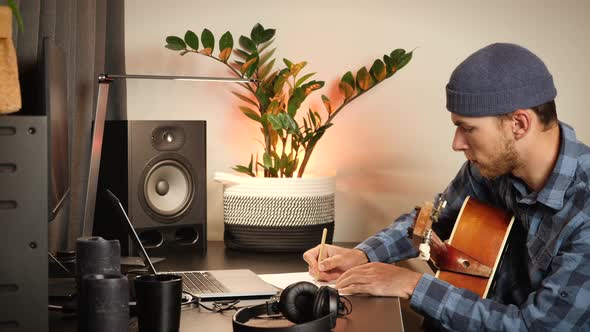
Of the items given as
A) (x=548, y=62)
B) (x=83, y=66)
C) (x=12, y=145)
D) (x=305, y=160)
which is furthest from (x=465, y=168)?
(x=12, y=145)

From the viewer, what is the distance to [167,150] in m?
2.36

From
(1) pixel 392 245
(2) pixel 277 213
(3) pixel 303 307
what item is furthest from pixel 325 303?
(2) pixel 277 213

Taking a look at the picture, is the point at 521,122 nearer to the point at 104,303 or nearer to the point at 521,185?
the point at 521,185

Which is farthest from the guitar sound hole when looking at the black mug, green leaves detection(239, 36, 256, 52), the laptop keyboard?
green leaves detection(239, 36, 256, 52)

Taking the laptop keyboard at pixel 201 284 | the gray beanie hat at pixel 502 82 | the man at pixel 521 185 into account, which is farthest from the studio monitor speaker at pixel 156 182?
the gray beanie hat at pixel 502 82

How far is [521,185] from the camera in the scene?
1.81 meters

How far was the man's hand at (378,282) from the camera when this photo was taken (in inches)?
67.7

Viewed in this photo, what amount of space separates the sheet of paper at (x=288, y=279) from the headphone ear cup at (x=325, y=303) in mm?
471

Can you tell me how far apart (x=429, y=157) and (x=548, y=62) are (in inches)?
20.2

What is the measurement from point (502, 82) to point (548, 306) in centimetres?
46

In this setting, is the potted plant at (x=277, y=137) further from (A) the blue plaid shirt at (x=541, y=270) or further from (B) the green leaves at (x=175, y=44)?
(A) the blue plaid shirt at (x=541, y=270)

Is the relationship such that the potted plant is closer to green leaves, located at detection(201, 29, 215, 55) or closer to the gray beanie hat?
green leaves, located at detection(201, 29, 215, 55)

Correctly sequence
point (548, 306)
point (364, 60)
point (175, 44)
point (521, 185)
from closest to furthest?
point (548, 306) < point (521, 185) < point (175, 44) < point (364, 60)

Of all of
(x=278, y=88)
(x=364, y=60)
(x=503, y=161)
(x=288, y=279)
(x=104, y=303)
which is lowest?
(x=288, y=279)
